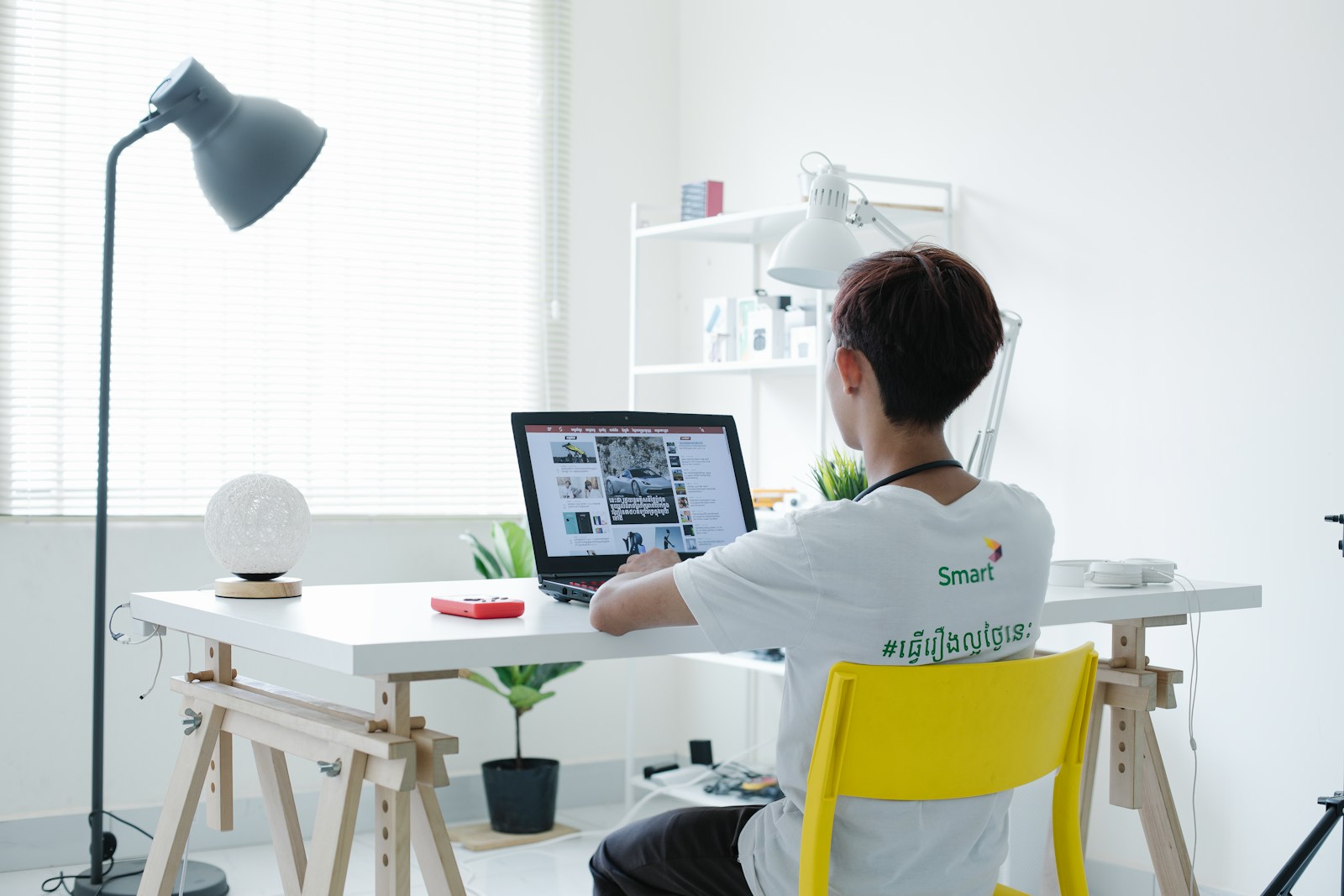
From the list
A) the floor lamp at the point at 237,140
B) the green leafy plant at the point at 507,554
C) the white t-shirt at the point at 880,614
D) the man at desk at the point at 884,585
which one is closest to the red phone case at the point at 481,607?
the man at desk at the point at 884,585

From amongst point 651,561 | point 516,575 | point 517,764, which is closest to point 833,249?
point 651,561

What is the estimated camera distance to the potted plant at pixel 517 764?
3.56 meters

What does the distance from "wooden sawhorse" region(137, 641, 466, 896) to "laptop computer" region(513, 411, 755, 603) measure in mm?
330

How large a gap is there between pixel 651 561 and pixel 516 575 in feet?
5.97

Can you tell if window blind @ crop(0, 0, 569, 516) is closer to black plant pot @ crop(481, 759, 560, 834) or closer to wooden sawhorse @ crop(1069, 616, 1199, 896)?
black plant pot @ crop(481, 759, 560, 834)

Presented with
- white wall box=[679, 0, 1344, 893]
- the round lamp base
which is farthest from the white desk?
the round lamp base

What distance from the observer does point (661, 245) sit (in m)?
4.30

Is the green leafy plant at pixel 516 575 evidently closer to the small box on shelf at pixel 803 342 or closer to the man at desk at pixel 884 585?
the small box on shelf at pixel 803 342

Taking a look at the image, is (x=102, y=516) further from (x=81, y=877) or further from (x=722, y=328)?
(x=722, y=328)

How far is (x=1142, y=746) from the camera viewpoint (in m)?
2.20

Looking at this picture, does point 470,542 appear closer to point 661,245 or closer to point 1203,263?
point 661,245

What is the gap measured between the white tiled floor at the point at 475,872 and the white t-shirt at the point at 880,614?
190 cm

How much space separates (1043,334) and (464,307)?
5.69 ft

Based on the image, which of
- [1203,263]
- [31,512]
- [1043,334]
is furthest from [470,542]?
[1203,263]
